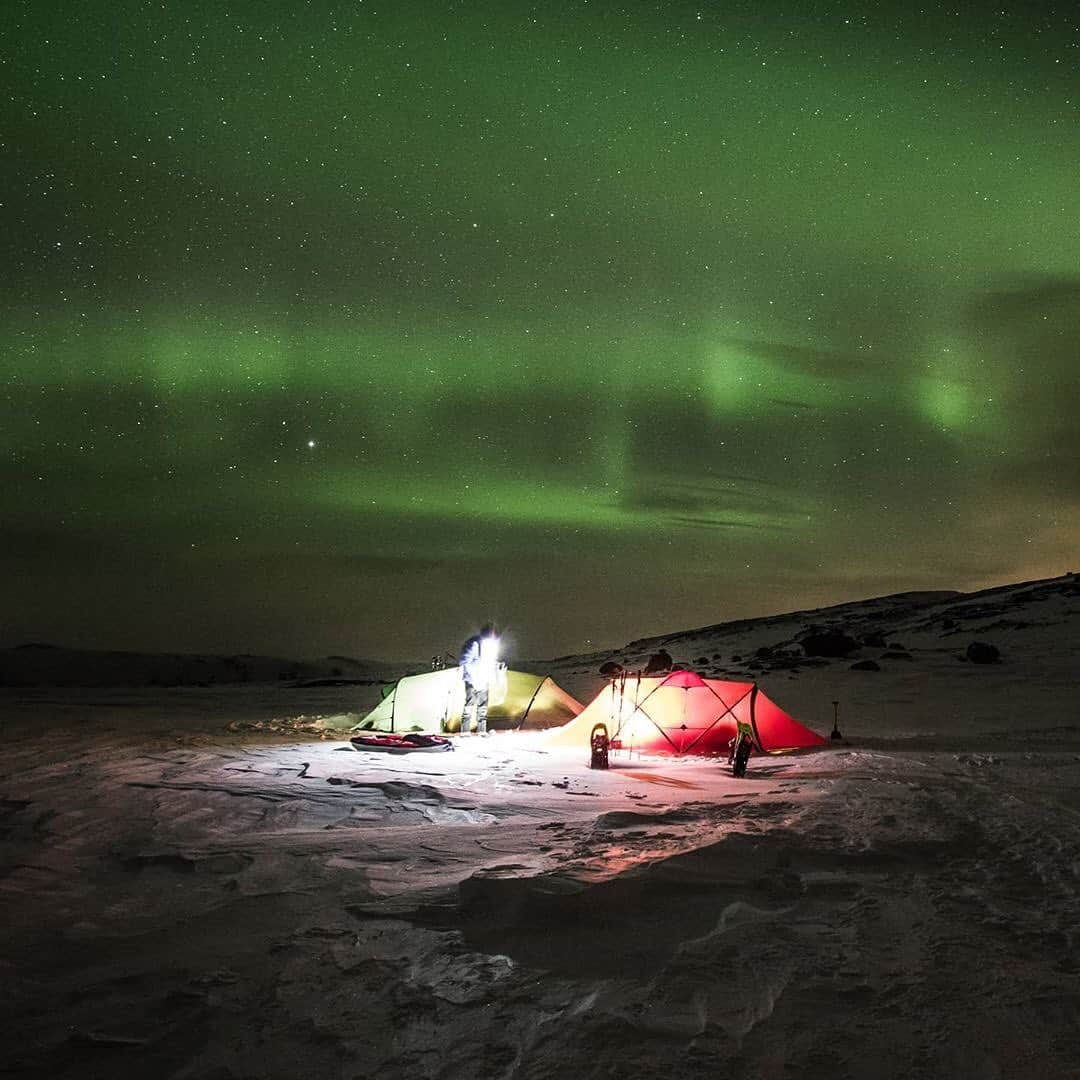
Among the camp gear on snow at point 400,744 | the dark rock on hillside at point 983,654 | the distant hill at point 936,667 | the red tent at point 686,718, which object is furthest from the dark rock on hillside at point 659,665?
the dark rock on hillside at point 983,654

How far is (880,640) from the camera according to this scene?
43.0 m

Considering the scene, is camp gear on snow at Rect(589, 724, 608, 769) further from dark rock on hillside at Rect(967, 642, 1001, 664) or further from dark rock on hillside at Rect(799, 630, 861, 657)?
dark rock on hillside at Rect(799, 630, 861, 657)

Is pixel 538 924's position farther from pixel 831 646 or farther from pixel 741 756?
pixel 831 646

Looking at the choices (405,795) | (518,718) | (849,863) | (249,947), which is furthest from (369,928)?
(518,718)

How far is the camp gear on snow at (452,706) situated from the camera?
19908mm

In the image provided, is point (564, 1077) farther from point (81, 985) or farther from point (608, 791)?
point (608, 791)

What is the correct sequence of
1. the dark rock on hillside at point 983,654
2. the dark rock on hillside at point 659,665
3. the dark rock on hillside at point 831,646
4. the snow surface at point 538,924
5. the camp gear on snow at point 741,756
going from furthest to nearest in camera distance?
the dark rock on hillside at point 831,646
the dark rock on hillside at point 983,654
the dark rock on hillside at point 659,665
the camp gear on snow at point 741,756
the snow surface at point 538,924

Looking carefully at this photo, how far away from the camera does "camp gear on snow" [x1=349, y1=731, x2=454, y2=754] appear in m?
15.6

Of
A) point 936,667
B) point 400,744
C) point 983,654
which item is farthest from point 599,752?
point 983,654

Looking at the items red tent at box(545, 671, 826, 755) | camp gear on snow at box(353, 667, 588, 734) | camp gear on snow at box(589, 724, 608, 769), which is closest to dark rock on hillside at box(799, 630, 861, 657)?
camp gear on snow at box(353, 667, 588, 734)

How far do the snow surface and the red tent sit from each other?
433cm

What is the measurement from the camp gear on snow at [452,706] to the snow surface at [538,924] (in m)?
7.48

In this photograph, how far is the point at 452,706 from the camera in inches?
793

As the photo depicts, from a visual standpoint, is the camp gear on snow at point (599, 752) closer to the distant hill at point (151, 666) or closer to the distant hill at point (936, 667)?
the distant hill at point (936, 667)
